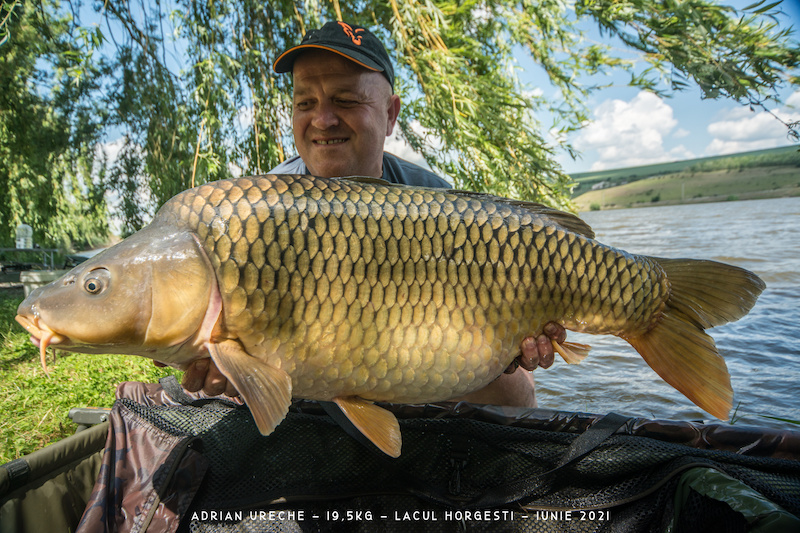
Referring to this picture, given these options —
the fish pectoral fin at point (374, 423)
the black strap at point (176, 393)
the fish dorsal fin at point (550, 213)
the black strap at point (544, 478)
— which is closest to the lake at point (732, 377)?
the black strap at point (544, 478)

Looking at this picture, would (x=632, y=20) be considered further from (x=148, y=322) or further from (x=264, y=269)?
(x=148, y=322)

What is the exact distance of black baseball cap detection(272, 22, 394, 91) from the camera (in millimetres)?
1882

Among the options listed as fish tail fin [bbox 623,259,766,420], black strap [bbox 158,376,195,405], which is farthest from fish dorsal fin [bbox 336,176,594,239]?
black strap [bbox 158,376,195,405]

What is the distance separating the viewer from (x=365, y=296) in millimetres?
1056

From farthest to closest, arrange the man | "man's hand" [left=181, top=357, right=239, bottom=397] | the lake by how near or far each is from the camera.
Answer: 1. the lake
2. the man
3. "man's hand" [left=181, top=357, right=239, bottom=397]

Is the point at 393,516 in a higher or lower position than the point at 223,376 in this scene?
lower

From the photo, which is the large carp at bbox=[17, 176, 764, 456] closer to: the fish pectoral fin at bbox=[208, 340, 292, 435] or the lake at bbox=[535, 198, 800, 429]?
the fish pectoral fin at bbox=[208, 340, 292, 435]

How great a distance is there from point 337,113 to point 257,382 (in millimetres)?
1300

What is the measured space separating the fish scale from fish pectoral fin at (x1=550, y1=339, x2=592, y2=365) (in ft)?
0.39

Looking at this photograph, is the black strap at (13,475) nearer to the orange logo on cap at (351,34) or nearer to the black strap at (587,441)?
the black strap at (587,441)

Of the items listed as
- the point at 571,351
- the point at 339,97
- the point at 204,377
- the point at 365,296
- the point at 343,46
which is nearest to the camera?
the point at 365,296

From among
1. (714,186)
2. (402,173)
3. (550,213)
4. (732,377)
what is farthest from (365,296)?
(714,186)

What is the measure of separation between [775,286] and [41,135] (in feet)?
18.1

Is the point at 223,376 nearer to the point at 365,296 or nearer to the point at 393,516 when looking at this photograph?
the point at 365,296
